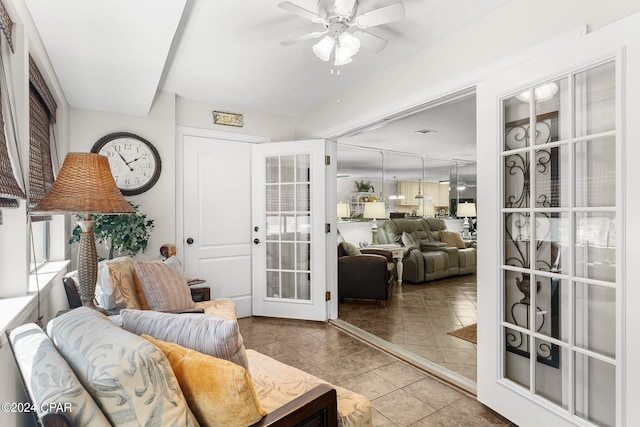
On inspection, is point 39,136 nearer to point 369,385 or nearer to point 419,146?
point 369,385

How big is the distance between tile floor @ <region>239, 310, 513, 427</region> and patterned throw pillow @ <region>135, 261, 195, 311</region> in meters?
1.02

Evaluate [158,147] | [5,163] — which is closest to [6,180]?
[5,163]

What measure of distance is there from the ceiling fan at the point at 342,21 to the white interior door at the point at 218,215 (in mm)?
2047

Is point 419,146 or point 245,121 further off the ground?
point 419,146

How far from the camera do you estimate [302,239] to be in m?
3.81

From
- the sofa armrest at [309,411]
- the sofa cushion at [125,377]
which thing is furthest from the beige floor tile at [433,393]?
the sofa cushion at [125,377]

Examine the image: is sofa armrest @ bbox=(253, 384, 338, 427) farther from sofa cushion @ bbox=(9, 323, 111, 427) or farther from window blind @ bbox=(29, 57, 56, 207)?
Answer: window blind @ bbox=(29, 57, 56, 207)

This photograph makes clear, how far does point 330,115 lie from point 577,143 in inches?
96.4

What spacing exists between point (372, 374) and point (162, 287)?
5.43 feet

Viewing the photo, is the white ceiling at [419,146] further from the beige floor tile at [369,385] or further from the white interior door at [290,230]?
the beige floor tile at [369,385]

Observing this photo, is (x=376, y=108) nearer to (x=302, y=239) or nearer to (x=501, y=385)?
(x=302, y=239)

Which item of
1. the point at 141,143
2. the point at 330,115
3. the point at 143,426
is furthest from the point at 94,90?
the point at 143,426

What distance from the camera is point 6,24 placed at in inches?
57.4

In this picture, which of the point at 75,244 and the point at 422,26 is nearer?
the point at 422,26
